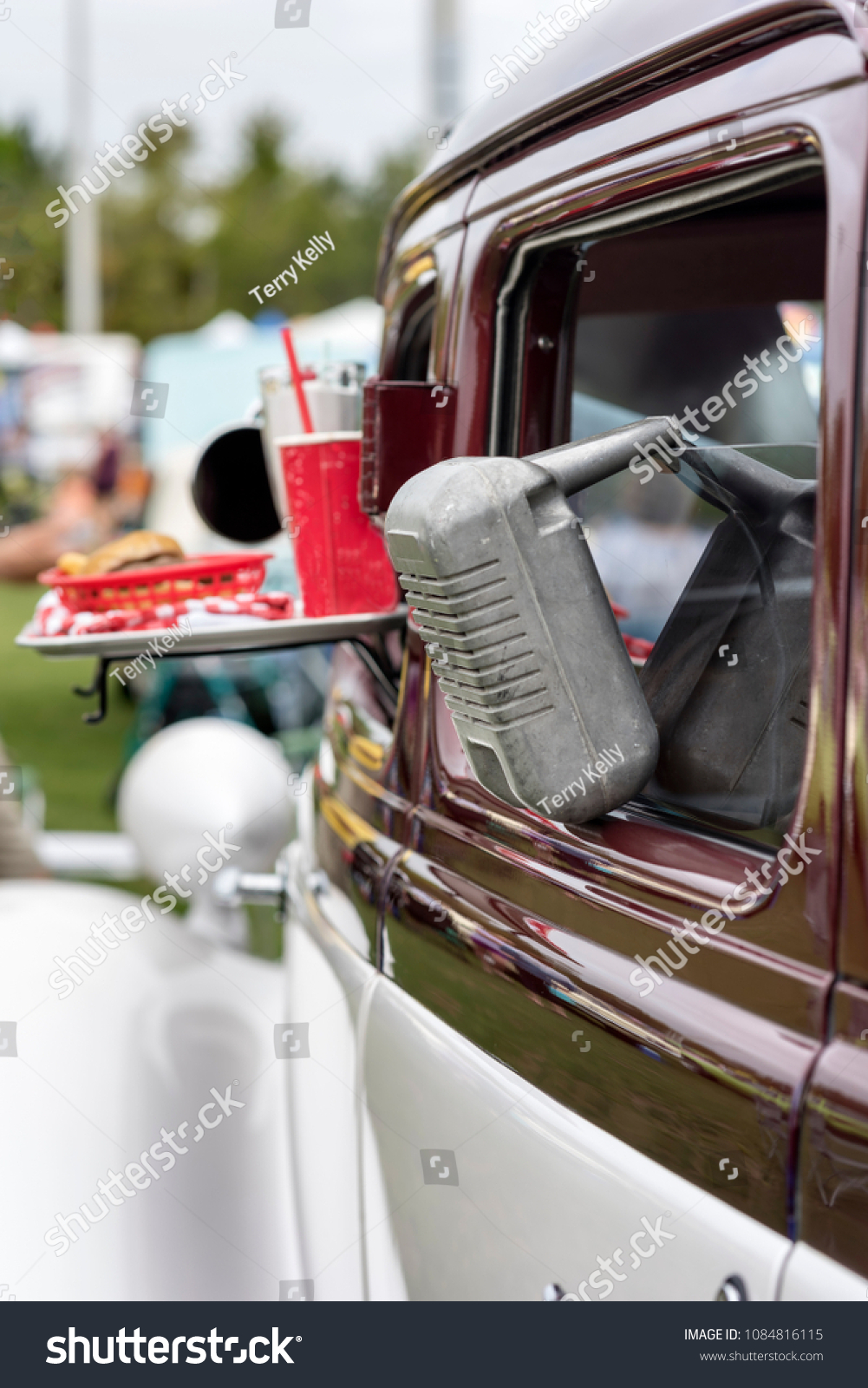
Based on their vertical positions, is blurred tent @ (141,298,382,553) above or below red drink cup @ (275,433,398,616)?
above

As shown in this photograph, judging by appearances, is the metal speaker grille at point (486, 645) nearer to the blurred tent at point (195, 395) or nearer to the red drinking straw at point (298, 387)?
the red drinking straw at point (298, 387)

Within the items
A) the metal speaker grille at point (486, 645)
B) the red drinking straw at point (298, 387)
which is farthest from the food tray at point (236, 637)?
the metal speaker grille at point (486, 645)

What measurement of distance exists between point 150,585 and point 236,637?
293 mm

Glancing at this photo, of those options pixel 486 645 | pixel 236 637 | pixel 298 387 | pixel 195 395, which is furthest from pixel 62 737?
pixel 486 645

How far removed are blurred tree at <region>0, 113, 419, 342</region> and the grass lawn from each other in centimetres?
2755

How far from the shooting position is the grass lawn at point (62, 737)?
274 inches

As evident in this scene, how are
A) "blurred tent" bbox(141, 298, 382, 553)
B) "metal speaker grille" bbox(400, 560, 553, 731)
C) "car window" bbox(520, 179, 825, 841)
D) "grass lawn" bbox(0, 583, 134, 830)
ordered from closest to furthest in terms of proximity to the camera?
"metal speaker grille" bbox(400, 560, 553, 731) < "car window" bbox(520, 179, 825, 841) < "grass lawn" bbox(0, 583, 134, 830) < "blurred tent" bbox(141, 298, 382, 553)

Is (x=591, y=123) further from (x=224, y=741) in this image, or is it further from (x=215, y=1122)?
(x=224, y=741)

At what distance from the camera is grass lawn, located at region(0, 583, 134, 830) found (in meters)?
6.96

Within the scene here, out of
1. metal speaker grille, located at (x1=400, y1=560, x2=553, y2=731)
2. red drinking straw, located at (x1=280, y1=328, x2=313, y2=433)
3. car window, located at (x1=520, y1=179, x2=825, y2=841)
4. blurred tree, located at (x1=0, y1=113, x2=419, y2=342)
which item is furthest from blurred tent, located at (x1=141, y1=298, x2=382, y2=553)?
blurred tree, located at (x1=0, y1=113, x2=419, y2=342)

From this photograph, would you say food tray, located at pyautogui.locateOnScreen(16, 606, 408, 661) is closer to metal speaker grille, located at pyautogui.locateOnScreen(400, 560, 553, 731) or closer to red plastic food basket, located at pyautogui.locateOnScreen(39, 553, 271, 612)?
red plastic food basket, located at pyautogui.locateOnScreen(39, 553, 271, 612)

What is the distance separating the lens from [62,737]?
8719 mm

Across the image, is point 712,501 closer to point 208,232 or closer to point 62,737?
point 62,737

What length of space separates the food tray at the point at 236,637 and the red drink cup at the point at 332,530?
0.14ft
